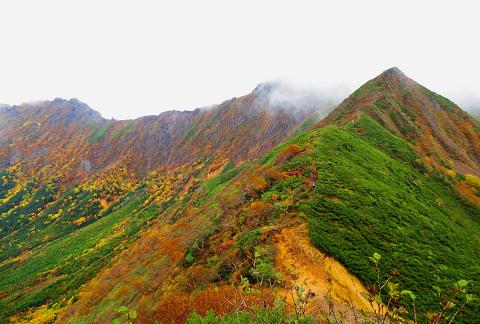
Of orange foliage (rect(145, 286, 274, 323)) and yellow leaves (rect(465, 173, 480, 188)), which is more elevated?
orange foliage (rect(145, 286, 274, 323))

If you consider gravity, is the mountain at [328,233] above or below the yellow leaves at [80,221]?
above

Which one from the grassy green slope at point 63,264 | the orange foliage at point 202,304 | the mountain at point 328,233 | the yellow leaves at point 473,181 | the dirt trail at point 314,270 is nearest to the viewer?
the orange foliage at point 202,304

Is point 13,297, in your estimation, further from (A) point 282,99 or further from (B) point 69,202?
(A) point 282,99

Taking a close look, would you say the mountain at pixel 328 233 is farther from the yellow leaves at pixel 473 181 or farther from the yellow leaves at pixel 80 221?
the yellow leaves at pixel 80 221

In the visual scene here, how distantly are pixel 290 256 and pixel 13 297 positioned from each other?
329 ft

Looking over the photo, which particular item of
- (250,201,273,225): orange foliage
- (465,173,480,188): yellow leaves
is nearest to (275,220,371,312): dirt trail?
(250,201,273,225): orange foliage

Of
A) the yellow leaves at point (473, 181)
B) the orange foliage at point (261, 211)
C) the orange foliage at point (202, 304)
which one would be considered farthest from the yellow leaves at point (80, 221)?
the yellow leaves at point (473, 181)

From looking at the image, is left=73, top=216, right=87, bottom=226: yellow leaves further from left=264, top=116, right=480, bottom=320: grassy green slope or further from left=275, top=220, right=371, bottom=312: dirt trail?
left=275, top=220, right=371, bottom=312: dirt trail

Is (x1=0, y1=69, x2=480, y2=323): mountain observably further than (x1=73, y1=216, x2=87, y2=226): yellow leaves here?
No

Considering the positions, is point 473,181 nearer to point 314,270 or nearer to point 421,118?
point 421,118

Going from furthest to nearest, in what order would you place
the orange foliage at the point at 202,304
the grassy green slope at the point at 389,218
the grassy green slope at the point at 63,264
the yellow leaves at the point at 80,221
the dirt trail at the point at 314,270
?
the yellow leaves at the point at 80,221
the grassy green slope at the point at 63,264
the grassy green slope at the point at 389,218
the dirt trail at the point at 314,270
the orange foliage at the point at 202,304

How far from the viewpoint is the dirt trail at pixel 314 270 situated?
13806 millimetres

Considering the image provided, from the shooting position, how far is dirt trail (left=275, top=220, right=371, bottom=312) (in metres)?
13.8

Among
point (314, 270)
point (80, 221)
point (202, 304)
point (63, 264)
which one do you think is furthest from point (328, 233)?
point (80, 221)
